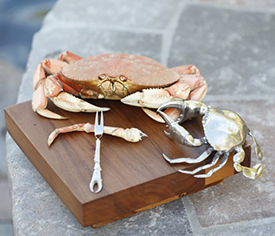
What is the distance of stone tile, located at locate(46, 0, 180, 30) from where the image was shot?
2.68 meters

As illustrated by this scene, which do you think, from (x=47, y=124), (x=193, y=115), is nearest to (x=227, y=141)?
(x=193, y=115)

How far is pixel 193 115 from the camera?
144cm

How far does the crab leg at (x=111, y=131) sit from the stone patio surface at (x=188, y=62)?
20 centimetres

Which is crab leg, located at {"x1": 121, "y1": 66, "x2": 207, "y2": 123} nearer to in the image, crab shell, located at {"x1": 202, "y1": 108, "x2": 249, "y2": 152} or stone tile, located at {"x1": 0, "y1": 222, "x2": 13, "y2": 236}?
crab shell, located at {"x1": 202, "y1": 108, "x2": 249, "y2": 152}

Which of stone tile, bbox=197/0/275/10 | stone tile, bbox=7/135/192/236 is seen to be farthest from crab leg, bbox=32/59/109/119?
stone tile, bbox=197/0/275/10

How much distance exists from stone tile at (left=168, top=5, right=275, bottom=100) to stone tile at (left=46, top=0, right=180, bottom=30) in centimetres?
13

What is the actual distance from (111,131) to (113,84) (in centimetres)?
18

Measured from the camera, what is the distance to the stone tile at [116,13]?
8.78ft

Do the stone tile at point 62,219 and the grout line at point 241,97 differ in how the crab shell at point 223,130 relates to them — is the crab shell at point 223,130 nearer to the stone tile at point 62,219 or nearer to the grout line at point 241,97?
the stone tile at point 62,219

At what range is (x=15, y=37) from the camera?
3.60m

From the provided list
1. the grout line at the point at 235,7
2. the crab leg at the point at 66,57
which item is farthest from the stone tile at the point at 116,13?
the crab leg at the point at 66,57

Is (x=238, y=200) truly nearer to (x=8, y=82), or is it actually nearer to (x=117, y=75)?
(x=117, y=75)

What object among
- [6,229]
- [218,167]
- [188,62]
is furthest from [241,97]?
[6,229]

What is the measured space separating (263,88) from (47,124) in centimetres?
109
